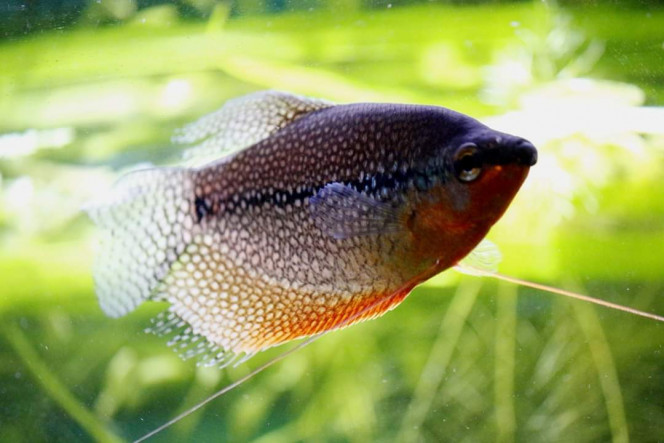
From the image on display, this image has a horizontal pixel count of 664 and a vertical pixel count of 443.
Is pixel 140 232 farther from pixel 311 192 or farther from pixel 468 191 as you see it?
pixel 468 191

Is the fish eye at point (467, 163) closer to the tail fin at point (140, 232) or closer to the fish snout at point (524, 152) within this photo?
the fish snout at point (524, 152)

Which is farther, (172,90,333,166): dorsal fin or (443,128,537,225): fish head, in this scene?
(172,90,333,166): dorsal fin

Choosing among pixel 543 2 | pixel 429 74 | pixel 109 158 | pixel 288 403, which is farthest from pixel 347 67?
pixel 288 403

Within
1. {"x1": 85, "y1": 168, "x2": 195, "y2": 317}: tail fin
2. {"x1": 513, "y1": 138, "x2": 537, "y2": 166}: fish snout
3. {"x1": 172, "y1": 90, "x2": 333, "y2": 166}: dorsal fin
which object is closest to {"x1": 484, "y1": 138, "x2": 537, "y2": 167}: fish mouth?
{"x1": 513, "y1": 138, "x2": 537, "y2": 166}: fish snout

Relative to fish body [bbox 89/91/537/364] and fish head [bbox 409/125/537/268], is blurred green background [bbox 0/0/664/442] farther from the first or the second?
fish head [bbox 409/125/537/268]

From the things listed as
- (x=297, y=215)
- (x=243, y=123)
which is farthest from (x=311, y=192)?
(x=243, y=123)

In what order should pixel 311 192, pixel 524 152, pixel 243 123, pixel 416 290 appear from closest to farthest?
pixel 524 152 → pixel 311 192 → pixel 243 123 → pixel 416 290

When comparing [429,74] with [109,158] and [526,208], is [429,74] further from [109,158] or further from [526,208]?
[109,158]

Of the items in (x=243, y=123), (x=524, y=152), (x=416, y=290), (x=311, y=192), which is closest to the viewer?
(x=524, y=152)
